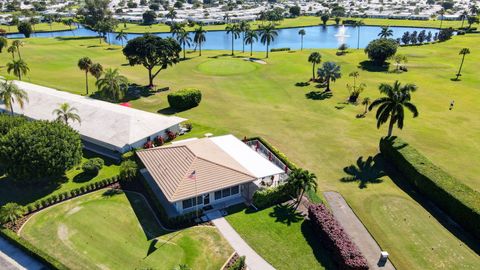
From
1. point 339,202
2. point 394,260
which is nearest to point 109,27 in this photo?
point 339,202

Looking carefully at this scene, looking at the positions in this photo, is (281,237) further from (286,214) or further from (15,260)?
(15,260)

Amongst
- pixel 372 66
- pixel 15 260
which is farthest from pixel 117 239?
pixel 372 66

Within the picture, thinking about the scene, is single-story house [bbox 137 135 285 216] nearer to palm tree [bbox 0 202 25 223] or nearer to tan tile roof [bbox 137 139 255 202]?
tan tile roof [bbox 137 139 255 202]

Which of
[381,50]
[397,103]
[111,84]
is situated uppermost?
[381,50]

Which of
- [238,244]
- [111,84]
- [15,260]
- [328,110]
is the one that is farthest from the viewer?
[328,110]

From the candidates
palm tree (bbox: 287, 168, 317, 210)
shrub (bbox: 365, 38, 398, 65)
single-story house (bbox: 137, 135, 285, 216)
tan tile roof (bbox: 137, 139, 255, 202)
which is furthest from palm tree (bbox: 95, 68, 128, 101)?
shrub (bbox: 365, 38, 398, 65)

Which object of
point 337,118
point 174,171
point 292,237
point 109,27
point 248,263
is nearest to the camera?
point 248,263

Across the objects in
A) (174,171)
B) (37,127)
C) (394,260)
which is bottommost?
(394,260)

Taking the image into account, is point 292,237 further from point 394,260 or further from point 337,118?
point 337,118
